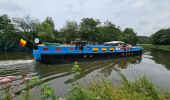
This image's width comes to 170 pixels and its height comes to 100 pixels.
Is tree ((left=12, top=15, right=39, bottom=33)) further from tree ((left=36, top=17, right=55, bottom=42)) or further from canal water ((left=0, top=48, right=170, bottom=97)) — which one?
canal water ((left=0, top=48, right=170, bottom=97))

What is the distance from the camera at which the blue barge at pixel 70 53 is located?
58.4 feet

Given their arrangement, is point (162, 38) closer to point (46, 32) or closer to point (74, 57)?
point (46, 32)

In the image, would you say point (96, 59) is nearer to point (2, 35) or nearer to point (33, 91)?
point (33, 91)

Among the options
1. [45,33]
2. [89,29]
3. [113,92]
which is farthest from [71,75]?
[89,29]

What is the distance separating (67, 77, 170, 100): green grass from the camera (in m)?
4.57

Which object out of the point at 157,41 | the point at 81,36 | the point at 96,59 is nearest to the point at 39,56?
the point at 96,59

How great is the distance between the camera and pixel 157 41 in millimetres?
83188

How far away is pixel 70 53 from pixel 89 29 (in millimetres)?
39948

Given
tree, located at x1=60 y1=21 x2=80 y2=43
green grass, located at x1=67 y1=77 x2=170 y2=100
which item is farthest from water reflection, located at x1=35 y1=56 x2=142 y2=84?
tree, located at x1=60 y1=21 x2=80 y2=43

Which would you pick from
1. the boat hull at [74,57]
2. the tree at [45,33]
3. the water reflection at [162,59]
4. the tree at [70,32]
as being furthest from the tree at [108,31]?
the boat hull at [74,57]

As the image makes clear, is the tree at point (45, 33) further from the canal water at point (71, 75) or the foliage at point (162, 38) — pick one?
the foliage at point (162, 38)

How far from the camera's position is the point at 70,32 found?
60188mm

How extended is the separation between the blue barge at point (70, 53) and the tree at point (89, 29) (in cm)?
3404

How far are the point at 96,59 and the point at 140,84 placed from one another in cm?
1368
